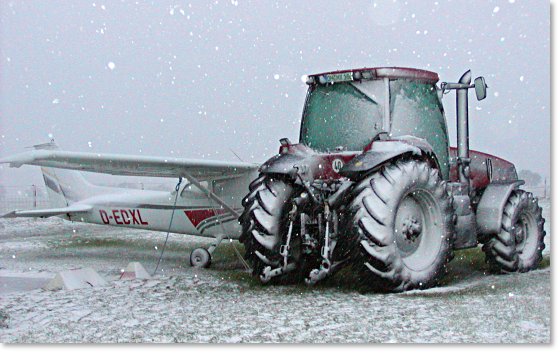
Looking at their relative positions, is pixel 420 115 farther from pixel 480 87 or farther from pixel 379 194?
pixel 379 194

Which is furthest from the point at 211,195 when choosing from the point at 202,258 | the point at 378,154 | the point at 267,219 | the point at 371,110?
the point at 378,154

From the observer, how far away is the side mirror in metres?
6.05

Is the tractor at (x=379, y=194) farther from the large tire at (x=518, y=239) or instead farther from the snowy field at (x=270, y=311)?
the snowy field at (x=270, y=311)

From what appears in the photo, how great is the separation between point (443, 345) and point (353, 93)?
2.64m

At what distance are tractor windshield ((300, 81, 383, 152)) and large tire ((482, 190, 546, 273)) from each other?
1.71 meters

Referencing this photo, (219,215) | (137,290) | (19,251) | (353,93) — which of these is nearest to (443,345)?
(353,93)

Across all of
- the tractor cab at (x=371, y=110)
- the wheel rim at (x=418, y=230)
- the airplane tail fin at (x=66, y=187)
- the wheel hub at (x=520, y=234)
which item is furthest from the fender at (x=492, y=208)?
the airplane tail fin at (x=66, y=187)

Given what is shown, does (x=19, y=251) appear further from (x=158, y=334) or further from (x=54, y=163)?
(x=158, y=334)

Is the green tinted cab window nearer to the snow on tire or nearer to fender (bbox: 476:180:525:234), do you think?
fender (bbox: 476:180:525:234)

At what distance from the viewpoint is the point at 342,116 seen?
19.3 feet

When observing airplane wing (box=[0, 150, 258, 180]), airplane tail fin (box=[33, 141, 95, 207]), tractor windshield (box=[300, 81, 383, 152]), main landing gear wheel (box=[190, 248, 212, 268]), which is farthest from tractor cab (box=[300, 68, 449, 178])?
airplane tail fin (box=[33, 141, 95, 207])

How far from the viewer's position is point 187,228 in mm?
8672

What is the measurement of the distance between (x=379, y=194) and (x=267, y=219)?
1.05m

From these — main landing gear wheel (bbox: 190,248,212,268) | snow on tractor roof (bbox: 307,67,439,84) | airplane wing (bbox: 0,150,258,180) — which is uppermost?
snow on tractor roof (bbox: 307,67,439,84)
